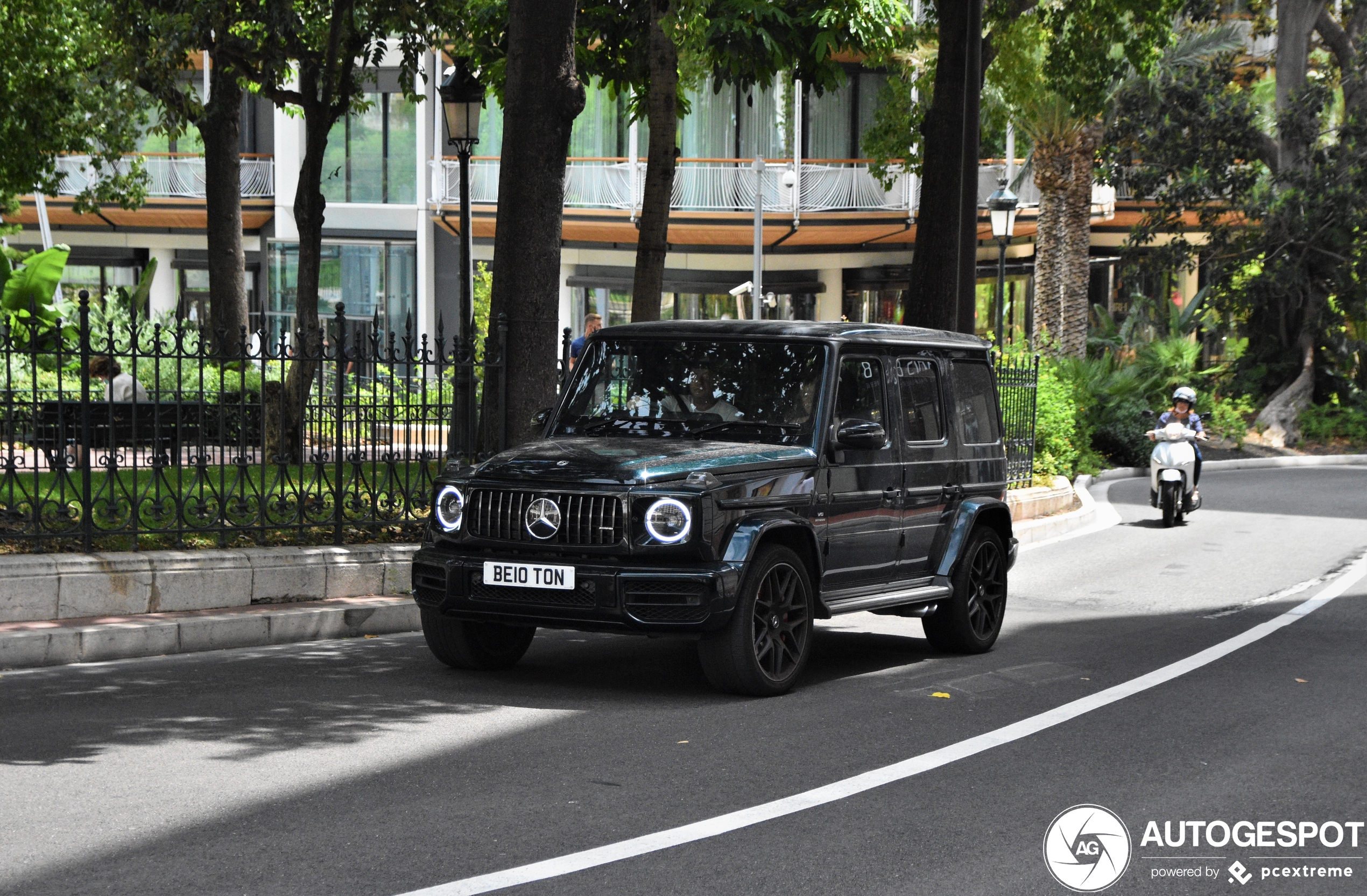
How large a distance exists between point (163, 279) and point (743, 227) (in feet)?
55.4

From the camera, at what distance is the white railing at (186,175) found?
4194cm

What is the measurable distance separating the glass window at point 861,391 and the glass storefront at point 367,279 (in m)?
33.4

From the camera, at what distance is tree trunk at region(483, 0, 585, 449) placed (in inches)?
478

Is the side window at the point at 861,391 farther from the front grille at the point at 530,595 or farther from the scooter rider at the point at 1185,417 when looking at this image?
the scooter rider at the point at 1185,417

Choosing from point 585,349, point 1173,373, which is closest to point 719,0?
point 585,349

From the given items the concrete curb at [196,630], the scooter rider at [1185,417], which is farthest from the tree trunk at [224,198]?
the scooter rider at [1185,417]

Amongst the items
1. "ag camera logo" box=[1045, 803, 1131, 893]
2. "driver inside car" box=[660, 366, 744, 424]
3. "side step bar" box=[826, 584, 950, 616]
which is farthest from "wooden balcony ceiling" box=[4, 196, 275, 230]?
"ag camera logo" box=[1045, 803, 1131, 893]

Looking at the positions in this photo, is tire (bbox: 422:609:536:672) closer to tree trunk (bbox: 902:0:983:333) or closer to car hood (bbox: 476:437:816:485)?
car hood (bbox: 476:437:816:485)

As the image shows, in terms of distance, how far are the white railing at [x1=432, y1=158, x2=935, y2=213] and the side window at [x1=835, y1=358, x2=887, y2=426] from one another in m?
29.5

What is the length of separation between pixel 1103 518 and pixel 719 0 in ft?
30.0

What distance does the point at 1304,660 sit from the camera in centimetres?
1005

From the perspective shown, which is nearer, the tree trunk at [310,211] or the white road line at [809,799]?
the white road line at [809,799]

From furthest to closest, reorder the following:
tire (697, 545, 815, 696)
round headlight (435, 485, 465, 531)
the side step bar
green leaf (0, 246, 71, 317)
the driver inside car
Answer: green leaf (0, 246, 71, 317) → the driver inside car → the side step bar → round headlight (435, 485, 465, 531) → tire (697, 545, 815, 696)

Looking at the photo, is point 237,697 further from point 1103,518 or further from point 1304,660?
point 1103,518
